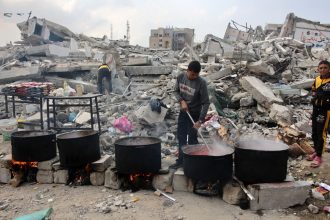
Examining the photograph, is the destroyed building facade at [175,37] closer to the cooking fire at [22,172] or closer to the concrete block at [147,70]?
the concrete block at [147,70]

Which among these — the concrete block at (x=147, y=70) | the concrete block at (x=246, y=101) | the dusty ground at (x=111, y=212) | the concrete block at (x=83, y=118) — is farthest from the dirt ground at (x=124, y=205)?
the concrete block at (x=147, y=70)

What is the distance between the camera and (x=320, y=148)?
615 centimetres

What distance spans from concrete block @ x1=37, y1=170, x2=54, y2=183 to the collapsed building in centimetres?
144

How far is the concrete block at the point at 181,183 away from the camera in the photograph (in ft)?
17.8

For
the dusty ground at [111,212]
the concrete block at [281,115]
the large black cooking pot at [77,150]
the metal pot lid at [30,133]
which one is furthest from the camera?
the concrete block at [281,115]

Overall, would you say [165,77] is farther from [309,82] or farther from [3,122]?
[3,122]

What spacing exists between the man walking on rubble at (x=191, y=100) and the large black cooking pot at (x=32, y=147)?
221cm

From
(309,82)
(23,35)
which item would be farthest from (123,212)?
(23,35)

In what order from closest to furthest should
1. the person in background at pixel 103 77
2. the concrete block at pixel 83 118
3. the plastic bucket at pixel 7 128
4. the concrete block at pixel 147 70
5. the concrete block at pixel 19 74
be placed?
the plastic bucket at pixel 7 128
the concrete block at pixel 83 118
the person in background at pixel 103 77
the concrete block at pixel 19 74
the concrete block at pixel 147 70

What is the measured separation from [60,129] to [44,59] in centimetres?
1294

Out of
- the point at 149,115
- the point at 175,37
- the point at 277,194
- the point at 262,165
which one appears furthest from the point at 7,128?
the point at 175,37

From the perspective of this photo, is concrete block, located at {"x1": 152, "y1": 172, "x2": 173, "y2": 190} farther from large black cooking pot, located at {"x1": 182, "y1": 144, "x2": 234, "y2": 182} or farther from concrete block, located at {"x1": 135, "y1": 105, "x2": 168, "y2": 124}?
concrete block, located at {"x1": 135, "y1": 105, "x2": 168, "y2": 124}

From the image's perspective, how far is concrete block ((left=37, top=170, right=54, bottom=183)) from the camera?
611 cm

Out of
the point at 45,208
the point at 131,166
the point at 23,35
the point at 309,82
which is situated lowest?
the point at 45,208
